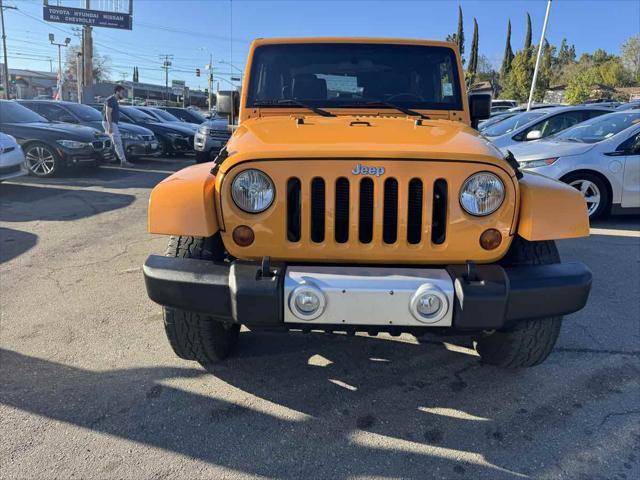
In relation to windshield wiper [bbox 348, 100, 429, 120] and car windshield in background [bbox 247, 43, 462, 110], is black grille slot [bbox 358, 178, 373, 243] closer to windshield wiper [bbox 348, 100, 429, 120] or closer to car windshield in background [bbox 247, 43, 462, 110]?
windshield wiper [bbox 348, 100, 429, 120]

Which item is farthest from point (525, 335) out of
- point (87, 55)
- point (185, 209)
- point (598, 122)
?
point (87, 55)

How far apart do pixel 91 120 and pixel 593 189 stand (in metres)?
10.8

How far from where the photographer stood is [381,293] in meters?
2.14

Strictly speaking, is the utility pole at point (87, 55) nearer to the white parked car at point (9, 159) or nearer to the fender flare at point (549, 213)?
the white parked car at point (9, 159)

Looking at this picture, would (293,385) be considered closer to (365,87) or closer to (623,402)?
(623,402)

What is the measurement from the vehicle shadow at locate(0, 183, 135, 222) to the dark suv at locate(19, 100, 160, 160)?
11.1ft

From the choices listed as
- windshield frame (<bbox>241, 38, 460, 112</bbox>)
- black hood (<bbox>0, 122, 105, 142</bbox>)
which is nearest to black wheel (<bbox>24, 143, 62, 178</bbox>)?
black hood (<bbox>0, 122, 105, 142</bbox>)

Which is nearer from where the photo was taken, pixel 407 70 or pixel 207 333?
pixel 207 333

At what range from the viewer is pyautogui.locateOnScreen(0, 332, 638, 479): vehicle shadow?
2279mm

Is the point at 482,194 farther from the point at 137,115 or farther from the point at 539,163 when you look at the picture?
the point at 137,115

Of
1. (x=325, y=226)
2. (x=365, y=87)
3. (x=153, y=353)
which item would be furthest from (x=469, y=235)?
(x=153, y=353)

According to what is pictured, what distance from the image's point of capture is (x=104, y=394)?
107 inches

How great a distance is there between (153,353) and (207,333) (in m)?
0.64

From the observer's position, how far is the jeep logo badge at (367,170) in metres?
2.28
